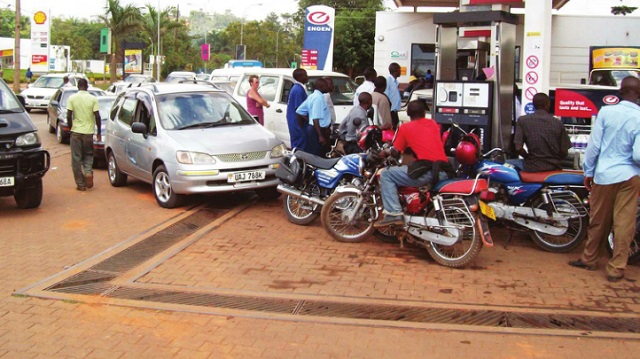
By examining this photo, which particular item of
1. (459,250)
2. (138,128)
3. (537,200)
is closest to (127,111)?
(138,128)

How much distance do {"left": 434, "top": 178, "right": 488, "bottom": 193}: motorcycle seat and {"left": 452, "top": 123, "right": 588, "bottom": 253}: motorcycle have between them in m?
0.24

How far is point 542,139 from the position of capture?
7.60m

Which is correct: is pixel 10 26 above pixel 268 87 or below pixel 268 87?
above

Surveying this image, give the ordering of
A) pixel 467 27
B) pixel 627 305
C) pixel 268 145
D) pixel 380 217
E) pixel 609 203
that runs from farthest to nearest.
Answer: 1. pixel 467 27
2. pixel 268 145
3. pixel 380 217
4. pixel 609 203
5. pixel 627 305

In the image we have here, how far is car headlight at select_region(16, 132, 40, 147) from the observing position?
9.30 metres

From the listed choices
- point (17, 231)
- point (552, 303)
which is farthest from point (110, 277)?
point (552, 303)

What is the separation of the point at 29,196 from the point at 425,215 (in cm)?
570

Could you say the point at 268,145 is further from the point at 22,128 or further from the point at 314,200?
the point at 22,128

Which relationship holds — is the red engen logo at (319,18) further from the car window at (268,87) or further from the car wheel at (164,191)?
the car wheel at (164,191)

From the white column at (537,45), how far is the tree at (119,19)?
137ft

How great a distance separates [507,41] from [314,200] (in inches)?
168

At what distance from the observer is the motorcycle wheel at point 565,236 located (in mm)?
7469

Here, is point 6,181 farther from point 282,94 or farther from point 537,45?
point 537,45

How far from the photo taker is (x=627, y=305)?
604 cm
